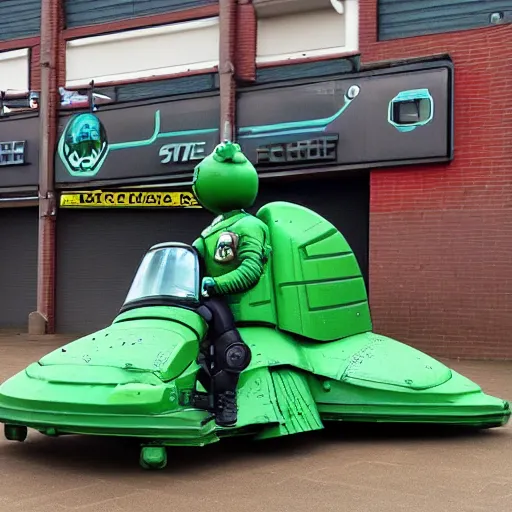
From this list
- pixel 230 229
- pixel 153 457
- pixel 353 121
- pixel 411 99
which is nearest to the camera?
pixel 153 457

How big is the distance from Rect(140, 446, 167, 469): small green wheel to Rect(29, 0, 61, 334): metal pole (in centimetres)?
1162

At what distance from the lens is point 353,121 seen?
12312 millimetres

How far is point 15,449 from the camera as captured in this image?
537 centimetres

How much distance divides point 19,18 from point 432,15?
8.79 metres

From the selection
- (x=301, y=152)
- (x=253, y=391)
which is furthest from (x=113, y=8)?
(x=253, y=391)

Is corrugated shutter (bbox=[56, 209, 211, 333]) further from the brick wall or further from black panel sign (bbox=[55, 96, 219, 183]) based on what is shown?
the brick wall

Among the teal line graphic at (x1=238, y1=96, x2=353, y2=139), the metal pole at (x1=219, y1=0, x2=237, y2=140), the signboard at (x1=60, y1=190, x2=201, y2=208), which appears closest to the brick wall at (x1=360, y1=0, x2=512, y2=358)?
the teal line graphic at (x1=238, y1=96, x2=353, y2=139)

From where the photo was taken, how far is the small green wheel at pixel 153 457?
4.48 metres

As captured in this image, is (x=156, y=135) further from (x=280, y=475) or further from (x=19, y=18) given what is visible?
(x=280, y=475)

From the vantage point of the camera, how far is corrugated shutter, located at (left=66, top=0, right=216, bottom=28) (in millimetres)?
14461

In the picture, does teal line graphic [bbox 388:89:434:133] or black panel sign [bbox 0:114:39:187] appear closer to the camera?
teal line graphic [bbox 388:89:434:133]

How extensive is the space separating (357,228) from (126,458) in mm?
9005

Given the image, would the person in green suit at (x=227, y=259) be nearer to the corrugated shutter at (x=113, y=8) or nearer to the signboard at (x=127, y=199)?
the signboard at (x=127, y=199)

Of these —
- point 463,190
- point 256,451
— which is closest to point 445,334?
point 463,190
